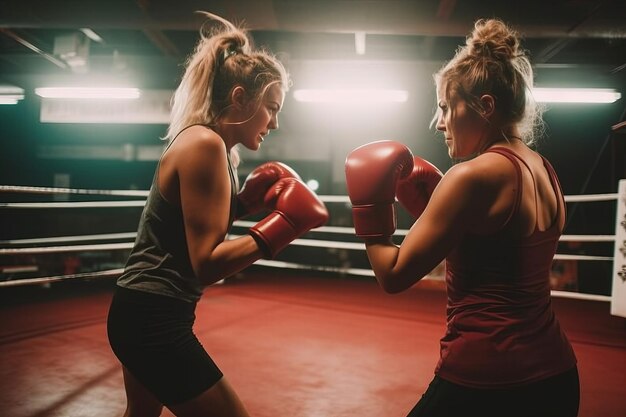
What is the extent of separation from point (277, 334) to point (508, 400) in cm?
236

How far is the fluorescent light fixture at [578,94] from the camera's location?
5.20 metres

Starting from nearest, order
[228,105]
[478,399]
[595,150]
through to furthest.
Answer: [478,399] → [228,105] → [595,150]

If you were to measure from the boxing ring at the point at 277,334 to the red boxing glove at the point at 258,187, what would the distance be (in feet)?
3.30

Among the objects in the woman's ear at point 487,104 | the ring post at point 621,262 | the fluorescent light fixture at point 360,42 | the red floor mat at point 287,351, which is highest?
the fluorescent light fixture at point 360,42

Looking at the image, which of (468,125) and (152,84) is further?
(152,84)

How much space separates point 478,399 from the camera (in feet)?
2.49

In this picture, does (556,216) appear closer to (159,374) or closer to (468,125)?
(468,125)

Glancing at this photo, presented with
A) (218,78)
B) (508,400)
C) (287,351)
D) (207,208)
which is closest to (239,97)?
(218,78)

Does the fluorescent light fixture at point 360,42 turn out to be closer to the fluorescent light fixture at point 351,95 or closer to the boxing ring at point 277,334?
the fluorescent light fixture at point 351,95

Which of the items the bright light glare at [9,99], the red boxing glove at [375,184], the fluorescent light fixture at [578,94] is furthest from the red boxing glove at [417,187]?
the bright light glare at [9,99]

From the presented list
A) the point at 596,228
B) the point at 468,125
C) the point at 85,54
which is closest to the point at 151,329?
the point at 468,125

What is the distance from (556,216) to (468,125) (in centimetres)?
24

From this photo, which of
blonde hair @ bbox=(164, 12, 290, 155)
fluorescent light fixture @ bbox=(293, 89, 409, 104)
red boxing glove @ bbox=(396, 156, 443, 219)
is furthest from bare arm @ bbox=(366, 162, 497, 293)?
fluorescent light fixture @ bbox=(293, 89, 409, 104)

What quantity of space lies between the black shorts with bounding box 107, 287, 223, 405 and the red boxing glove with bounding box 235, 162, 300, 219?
33 cm
